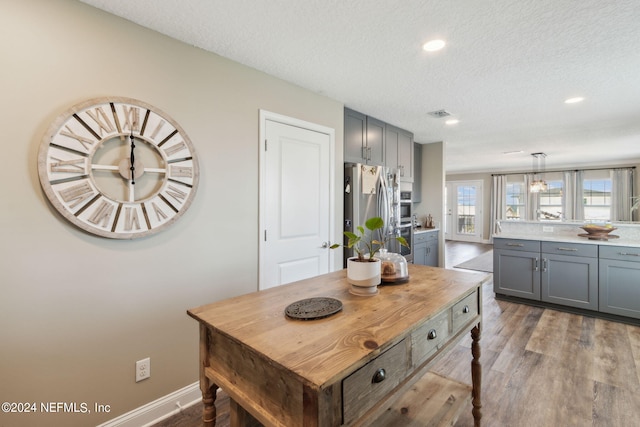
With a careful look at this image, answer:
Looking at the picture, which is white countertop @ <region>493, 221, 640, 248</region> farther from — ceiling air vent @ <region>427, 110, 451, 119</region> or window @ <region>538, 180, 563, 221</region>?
window @ <region>538, 180, 563, 221</region>

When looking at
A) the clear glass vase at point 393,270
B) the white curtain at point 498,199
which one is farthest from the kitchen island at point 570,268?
the white curtain at point 498,199

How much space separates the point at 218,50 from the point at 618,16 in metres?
2.42

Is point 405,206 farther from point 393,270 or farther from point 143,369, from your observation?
point 143,369

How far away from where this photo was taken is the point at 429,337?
1.24 meters

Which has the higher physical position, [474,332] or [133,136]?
[133,136]

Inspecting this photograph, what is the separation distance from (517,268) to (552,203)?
5873mm

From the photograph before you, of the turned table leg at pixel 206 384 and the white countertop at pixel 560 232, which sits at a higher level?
the white countertop at pixel 560 232

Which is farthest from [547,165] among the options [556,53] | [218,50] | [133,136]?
[133,136]

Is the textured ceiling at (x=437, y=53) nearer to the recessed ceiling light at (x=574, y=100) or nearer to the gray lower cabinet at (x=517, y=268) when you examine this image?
the recessed ceiling light at (x=574, y=100)

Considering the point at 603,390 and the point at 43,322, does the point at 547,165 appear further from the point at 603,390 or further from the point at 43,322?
the point at 43,322

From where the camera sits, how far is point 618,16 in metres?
1.65

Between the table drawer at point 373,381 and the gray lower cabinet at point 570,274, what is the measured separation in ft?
11.5

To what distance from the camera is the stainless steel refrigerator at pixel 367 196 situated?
3.08 metres

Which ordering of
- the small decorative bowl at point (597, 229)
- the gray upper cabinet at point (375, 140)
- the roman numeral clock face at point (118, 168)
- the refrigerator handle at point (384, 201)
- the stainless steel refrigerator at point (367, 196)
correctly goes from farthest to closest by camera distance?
1. the gray upper cabinet at point (375, 140)
2. the small decorative bowl at point (597, 229)
3. the refrigerator handle at point (384, 201)
4. the stainless steel refrigerator at point (367, 196)
5. the roman numeral clock face at point (118, 168)
